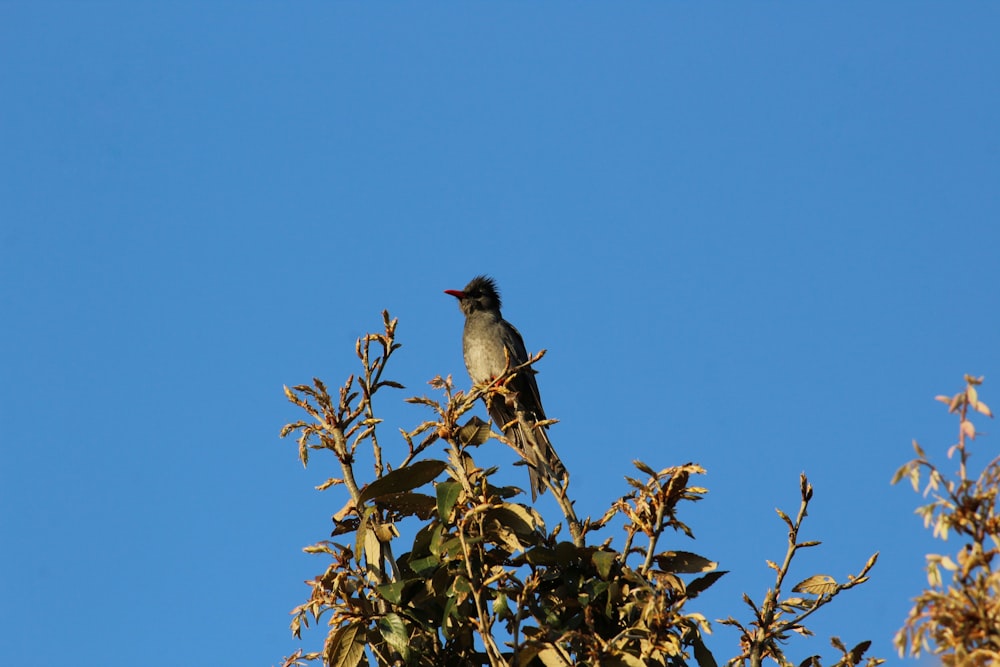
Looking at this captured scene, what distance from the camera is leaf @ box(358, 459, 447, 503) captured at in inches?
157

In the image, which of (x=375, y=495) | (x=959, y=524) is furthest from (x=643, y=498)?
(x=959, y=524)

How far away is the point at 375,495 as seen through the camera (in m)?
4.02

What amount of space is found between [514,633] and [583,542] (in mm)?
848

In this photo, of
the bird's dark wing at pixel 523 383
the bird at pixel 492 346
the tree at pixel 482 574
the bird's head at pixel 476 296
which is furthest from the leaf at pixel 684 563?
the bird's head at pixel 476 296

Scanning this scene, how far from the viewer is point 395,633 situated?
3719 millimetres

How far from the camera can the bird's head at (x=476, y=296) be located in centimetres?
941

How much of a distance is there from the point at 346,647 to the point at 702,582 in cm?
122

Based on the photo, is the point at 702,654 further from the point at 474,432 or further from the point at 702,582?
→ the point at 474,432

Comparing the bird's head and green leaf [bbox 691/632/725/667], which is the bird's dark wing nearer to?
the bird's head

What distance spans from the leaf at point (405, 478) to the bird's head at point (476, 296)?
534 centimetres

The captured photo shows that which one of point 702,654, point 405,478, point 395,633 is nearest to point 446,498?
point 405,478

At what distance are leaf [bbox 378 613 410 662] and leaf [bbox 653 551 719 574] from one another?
96cm

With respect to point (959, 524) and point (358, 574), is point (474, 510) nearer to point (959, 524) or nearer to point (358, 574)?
point (358, 574)

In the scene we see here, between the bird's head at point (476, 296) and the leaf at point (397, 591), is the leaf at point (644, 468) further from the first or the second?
the bird's head at point (476, 296)
